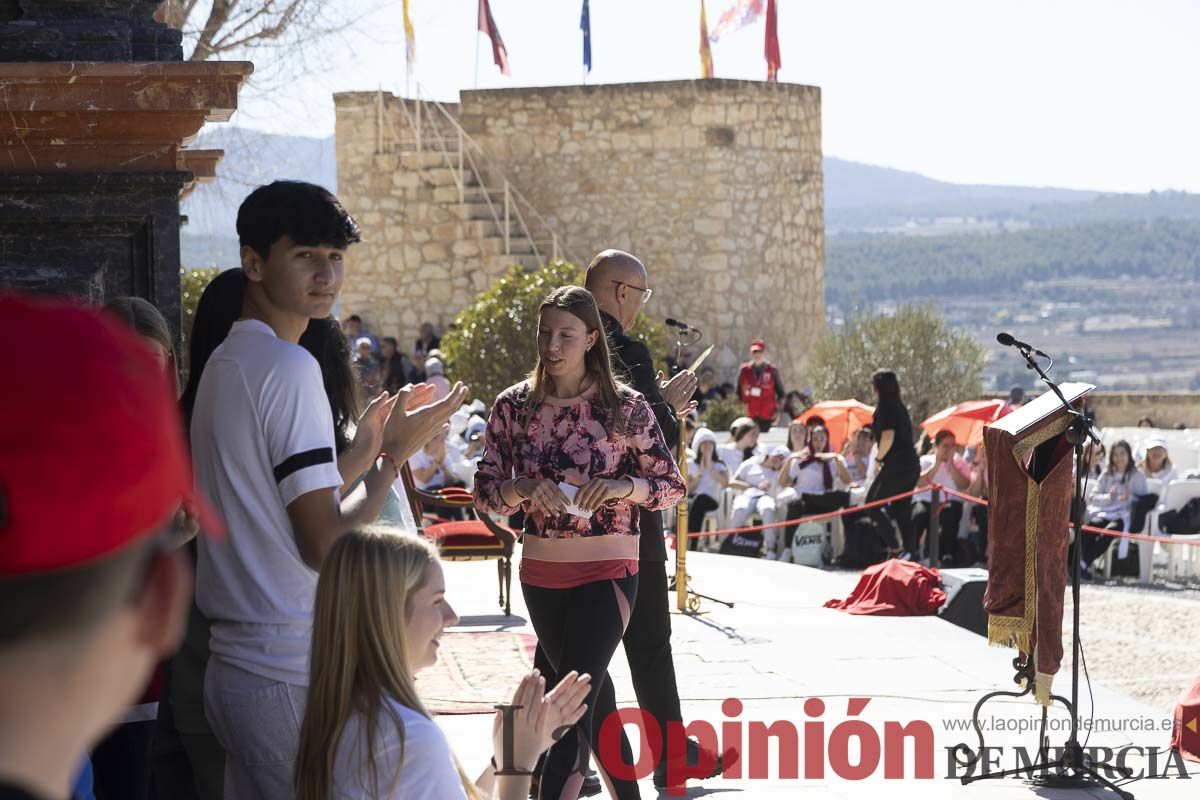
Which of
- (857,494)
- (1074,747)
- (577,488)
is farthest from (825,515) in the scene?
(577,488)

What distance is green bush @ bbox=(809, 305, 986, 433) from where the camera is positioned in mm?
19547

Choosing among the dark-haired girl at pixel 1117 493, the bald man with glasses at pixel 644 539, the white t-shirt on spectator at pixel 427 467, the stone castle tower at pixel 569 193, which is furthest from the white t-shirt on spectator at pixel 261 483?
the stone castle tower at pixel 569 193

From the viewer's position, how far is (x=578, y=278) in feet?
56.5

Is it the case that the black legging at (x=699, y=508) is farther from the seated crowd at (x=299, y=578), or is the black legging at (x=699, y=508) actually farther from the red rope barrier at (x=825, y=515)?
the seated crowd at (x=299, y=578)

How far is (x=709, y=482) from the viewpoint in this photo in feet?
41.8

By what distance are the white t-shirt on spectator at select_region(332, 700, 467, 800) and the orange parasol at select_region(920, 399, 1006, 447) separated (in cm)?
1103

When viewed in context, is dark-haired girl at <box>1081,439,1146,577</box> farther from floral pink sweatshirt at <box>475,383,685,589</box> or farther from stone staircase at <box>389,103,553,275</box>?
stone staircase at <box>389,103,553,275</box>

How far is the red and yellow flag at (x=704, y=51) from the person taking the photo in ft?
79.3

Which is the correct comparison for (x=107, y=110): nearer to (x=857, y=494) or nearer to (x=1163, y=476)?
(x=857, y=494)

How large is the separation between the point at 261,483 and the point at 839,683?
4447mm

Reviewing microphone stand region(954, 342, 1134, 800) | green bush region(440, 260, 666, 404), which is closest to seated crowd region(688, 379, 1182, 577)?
green bush region(440, 260, 666, 404)

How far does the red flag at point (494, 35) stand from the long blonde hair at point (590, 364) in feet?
65.6

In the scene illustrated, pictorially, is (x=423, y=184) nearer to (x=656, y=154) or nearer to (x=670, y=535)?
(x=656, y=154)

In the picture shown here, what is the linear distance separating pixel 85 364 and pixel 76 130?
3306mm
